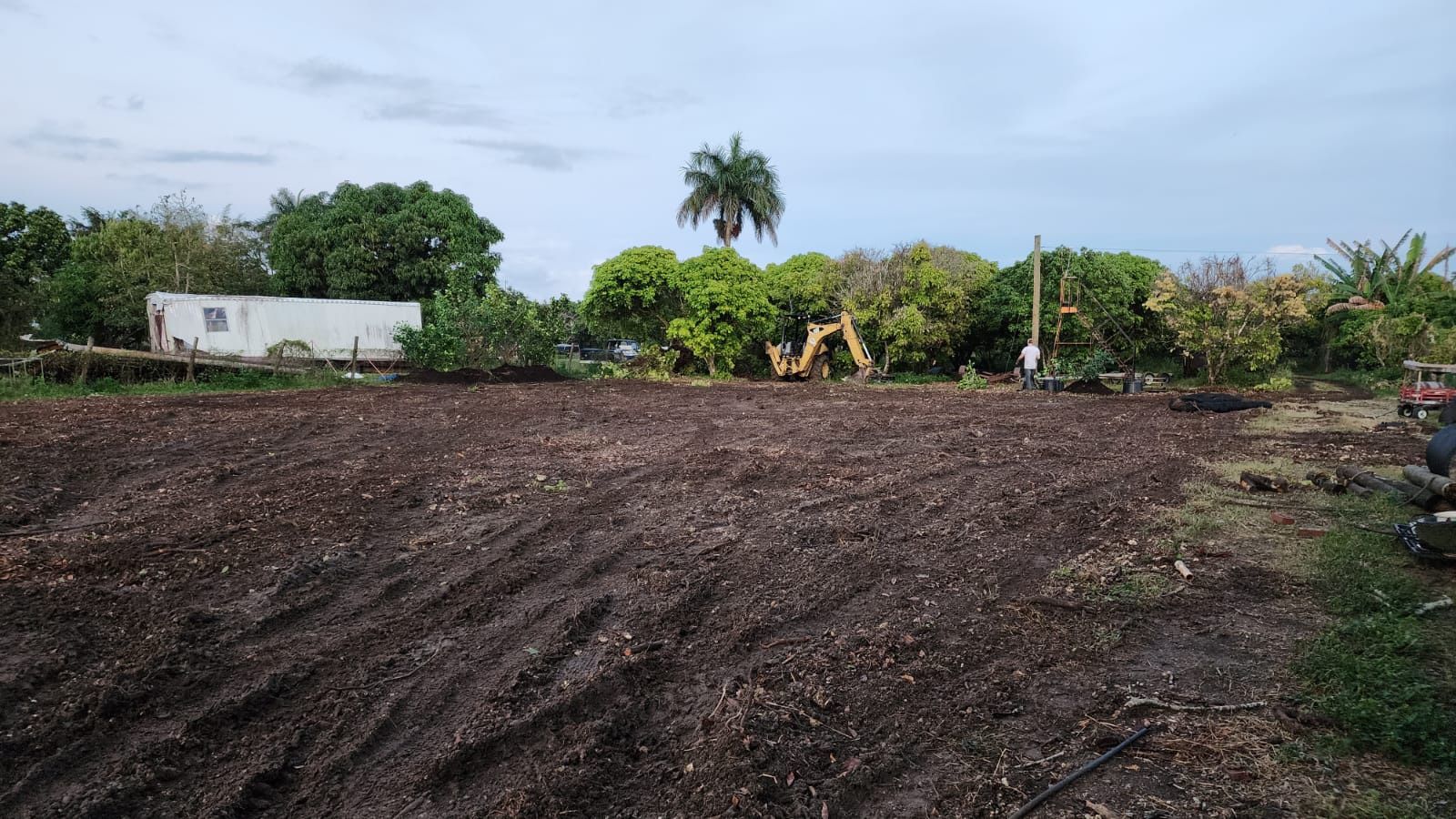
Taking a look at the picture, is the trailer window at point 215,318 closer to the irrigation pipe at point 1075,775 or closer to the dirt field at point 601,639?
→ the dirt field at point 601,639

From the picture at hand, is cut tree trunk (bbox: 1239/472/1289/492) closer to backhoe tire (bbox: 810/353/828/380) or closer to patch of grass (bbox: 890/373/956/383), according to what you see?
patch of grass (bbox: 890/373/956/383)

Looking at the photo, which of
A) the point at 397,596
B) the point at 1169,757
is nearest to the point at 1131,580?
the point at 1169,757

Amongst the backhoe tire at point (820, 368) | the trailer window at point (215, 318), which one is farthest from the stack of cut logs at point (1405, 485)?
the trailer window at point (215, 318)

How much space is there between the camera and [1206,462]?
9023 millimetres

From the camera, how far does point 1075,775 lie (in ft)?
9.12

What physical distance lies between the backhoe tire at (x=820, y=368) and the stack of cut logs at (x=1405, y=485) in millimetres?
18306

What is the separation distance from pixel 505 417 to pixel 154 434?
4.62 metres

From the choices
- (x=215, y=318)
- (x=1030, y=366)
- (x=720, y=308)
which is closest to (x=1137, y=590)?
(x=1030, y=366)

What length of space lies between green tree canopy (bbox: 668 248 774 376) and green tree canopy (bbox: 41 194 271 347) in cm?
2027

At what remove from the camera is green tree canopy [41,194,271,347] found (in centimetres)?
2948

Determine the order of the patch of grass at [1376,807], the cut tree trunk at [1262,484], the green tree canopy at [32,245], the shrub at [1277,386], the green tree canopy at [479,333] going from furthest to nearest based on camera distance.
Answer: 1. the green tree canopy at [32,245]
2. the green tree canopy at [479,333]
3. the shrub at [1277,386]
4. the cut tree trunk at [1262,484]
5. the patch of grass at [1376,807]

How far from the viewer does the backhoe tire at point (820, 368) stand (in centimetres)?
2584

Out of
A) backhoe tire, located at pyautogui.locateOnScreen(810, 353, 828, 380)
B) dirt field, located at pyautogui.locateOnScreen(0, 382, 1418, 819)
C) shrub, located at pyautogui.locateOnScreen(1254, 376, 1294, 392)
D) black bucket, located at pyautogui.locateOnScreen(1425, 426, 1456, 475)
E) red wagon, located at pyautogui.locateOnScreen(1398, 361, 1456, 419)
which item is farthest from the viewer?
backhoe tire, located at pyautogui.locateOnScreen(810, 353, 828, 380)

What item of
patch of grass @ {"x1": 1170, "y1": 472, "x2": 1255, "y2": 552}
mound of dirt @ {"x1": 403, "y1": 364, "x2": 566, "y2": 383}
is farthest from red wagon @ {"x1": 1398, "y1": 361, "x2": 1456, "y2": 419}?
mound of dirt @ {"x1": 403, "y1": 364, "x2": 566, "y2": 383}
